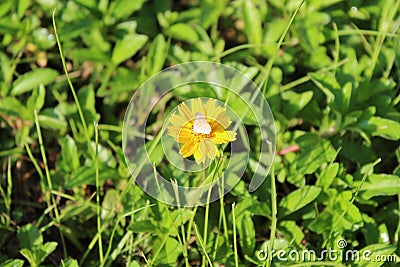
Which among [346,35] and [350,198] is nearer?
[350,198]

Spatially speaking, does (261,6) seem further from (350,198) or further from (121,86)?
(350,198)

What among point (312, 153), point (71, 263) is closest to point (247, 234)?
point (312, 153)

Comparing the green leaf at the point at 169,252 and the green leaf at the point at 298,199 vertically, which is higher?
the green leaf at the point at 298,199

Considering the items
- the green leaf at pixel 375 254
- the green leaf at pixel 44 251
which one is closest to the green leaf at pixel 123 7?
the green leaf at pixel 44 251

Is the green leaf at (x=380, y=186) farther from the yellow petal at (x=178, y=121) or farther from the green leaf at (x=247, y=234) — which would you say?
the yellow petal at (x=178, y=121)

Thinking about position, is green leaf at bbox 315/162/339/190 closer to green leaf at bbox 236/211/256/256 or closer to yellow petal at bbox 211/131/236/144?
green leaf at bbox 236/211/256/256

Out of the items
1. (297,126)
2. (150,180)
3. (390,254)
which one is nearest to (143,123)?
(150,180)

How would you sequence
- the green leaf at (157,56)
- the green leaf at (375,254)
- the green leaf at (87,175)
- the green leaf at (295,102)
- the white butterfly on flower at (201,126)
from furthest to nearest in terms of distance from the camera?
the green leaf at (157,56)
the green leaf at (295,102)
the green leaf at (87,175)
the green leaf at (375,254)
the white butterfly on flower at (201,126)
